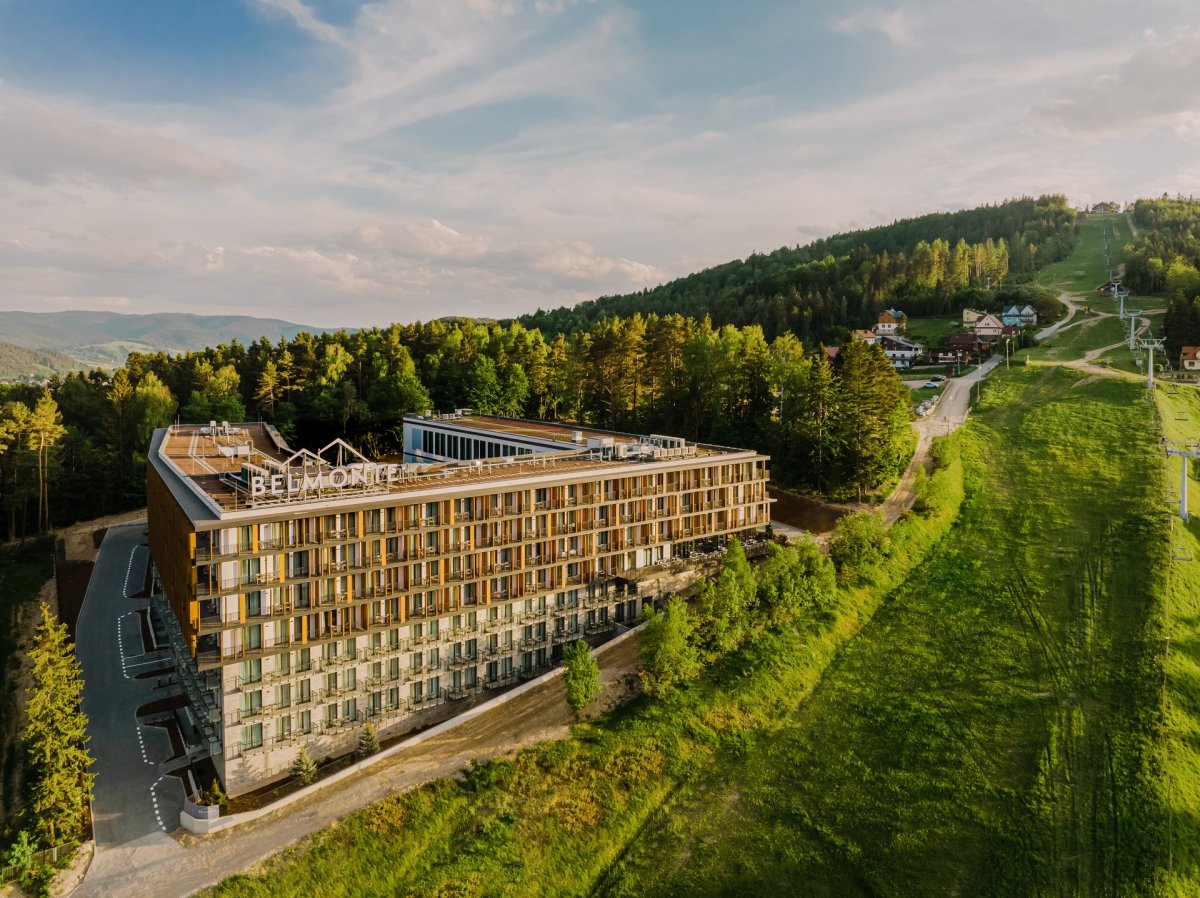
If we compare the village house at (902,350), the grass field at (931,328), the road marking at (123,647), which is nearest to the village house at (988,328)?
the grass field at (931,328)

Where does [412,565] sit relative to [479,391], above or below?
below

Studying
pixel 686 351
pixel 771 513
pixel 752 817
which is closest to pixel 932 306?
pixel 686 351

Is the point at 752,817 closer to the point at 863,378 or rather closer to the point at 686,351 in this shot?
the point at 863,378

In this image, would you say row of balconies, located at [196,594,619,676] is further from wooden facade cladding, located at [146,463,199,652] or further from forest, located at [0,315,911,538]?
forest, located at [0,315,911,538]

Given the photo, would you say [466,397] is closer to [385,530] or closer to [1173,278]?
[385,530]

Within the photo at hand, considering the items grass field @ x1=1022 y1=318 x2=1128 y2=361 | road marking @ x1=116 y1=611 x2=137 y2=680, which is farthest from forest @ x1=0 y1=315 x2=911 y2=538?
grass field @ x1=1022 y1=318 x2=1128 y2=361

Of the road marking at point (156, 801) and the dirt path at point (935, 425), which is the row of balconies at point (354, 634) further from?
the dirt path at point (935, 425)

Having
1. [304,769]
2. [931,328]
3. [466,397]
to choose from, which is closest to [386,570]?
[304,769]
